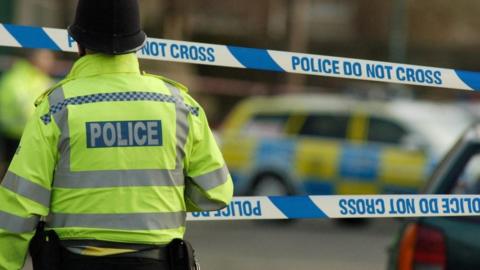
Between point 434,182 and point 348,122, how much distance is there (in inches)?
391

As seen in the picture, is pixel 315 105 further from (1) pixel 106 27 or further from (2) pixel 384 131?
(1) pixel 106 27

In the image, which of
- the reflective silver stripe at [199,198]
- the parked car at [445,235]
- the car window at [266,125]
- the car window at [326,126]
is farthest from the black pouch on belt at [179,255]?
the car window at [266,125]

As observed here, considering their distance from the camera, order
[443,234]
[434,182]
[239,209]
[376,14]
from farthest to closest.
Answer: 1. [376,14]
2. [434,182]
3. [443,234]
4. [239,209]

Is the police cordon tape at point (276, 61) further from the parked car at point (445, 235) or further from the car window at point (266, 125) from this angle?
the car window at point (266, 125)

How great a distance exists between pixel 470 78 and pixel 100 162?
211 centimetres

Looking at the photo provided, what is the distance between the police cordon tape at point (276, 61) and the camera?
523 cm

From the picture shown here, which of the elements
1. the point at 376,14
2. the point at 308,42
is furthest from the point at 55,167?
the point at 376,14

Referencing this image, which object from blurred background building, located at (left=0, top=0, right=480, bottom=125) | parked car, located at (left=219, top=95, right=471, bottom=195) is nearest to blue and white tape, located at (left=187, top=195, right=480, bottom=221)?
parked car, located at (left=219, top=95, right=471, bottom=195)

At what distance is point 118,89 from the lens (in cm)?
414

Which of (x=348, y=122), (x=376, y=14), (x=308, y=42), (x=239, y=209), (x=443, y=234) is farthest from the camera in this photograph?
(x=376, y=14)

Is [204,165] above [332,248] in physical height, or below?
above

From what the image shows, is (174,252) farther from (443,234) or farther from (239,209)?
(443,234)

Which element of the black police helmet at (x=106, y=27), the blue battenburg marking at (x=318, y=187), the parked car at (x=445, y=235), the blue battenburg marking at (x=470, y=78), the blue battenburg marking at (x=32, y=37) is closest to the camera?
the black police helmet at (x=106, y=27)

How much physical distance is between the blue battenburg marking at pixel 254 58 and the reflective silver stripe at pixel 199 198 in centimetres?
116
